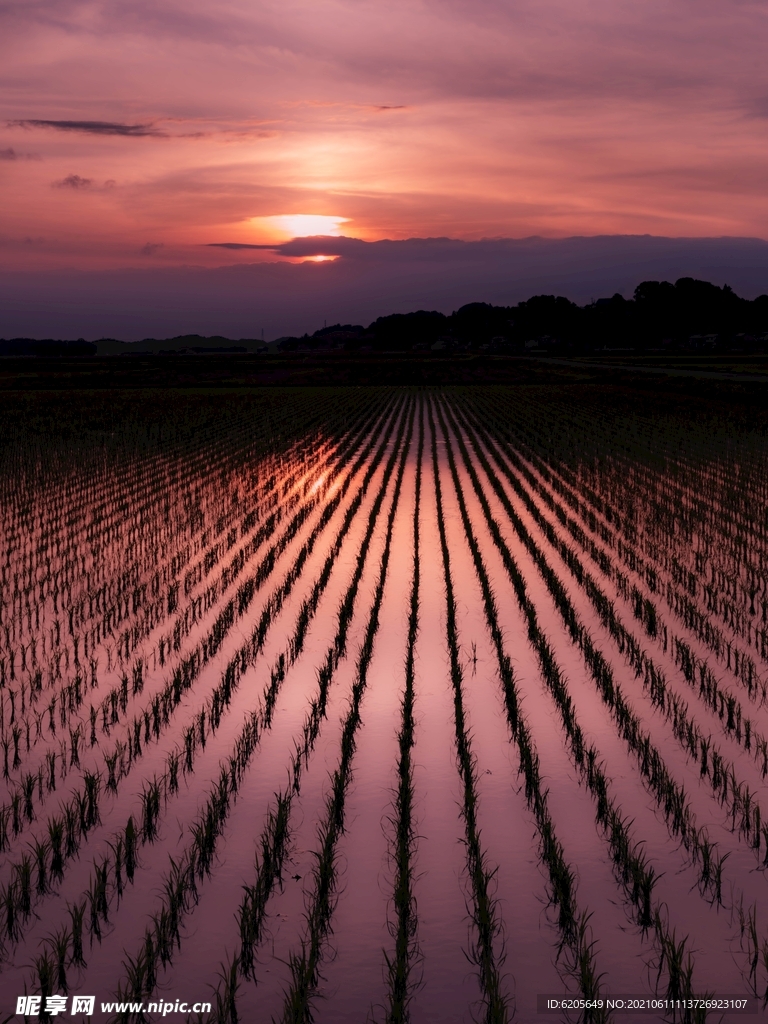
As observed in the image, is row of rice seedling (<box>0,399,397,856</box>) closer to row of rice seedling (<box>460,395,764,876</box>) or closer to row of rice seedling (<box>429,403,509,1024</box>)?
row of rice seedling (<box>429,403,509,1024</box>)

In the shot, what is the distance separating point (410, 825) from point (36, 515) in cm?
1101

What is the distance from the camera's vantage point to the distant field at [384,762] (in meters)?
3.78

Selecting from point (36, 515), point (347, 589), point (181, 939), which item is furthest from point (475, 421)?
point (181, 939)

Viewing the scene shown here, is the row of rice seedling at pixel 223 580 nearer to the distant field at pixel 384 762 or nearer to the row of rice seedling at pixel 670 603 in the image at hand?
the distant field at pixel 384 762

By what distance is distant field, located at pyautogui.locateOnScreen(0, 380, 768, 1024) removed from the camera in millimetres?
3783

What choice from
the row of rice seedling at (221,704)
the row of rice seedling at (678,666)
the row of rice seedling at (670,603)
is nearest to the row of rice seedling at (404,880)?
the row of rice seedling at (221,704)

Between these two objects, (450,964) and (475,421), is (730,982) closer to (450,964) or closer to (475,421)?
(450,964)

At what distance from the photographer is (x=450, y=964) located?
3.78 m

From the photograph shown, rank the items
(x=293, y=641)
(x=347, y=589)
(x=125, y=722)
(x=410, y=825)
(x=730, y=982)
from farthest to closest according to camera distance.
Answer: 1. (x=347, y=589)
2. (x=293, y=641)
3. (x=125, y=722)
4. (x=410, y=825)
5. (x=730, y=982)

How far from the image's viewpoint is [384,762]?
5648 mm

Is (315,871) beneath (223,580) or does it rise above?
beneath

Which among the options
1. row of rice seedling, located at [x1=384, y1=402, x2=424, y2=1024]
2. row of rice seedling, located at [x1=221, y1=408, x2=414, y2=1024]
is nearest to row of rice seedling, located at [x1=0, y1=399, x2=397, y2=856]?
row of rice seedling, located at [x1=221, y1=408, x2=414, y2=1024]

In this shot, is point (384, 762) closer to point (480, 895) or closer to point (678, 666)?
point (480, 895)

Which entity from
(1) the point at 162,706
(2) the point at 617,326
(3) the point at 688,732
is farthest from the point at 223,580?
(2) the point at 617,326
